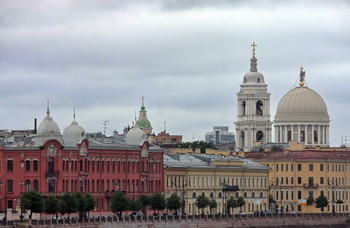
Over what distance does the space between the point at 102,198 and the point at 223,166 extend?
27.3 meters

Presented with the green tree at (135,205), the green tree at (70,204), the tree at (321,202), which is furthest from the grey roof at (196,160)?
the green tree at (70,204)

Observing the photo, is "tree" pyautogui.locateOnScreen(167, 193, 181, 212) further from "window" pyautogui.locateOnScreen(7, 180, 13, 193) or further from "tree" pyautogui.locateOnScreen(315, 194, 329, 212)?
"tree" pyautogui.locateOnScreen(315, 194, 329, 212)

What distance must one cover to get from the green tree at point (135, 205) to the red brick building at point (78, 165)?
602 centimetres

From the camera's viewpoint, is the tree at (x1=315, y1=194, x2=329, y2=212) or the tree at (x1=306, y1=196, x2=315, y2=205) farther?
the tree at (x1=306, y1=196, x2=315, y2=205)

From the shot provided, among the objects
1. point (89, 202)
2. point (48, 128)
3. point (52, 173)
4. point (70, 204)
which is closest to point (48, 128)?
point (48, 128)

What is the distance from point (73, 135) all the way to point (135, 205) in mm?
10424

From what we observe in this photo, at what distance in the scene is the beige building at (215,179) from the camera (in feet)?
584

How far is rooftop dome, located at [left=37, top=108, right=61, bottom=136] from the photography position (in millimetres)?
157750

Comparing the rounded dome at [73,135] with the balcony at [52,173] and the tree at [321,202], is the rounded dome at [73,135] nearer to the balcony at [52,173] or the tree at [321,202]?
the balcony at [52,173]

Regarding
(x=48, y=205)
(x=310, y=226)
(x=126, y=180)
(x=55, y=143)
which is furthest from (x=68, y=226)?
(x=310, y=226)

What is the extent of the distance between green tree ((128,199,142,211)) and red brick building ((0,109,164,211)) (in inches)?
237

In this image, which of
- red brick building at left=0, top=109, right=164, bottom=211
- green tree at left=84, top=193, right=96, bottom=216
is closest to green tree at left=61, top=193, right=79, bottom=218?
green tree at left=84, top=193, right=96, bottom=216

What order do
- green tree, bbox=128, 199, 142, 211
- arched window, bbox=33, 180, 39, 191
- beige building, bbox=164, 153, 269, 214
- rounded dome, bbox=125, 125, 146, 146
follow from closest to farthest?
1. green tree, bbox=128, 199, 142, 211
2. arched window, bbox=33, 180, 39, 191
3. rounded dome, bbox=125, 125, 146, 146
4. beige building, bbox=164, 153, 269, 214

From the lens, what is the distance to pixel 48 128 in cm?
15812
